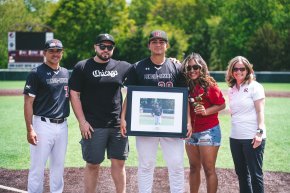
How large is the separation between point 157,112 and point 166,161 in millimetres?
619

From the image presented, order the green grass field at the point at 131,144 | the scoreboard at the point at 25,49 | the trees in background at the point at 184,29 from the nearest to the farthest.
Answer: the green grass field at the point at 131,144 → the scoreboard at the point at 25,49 → the trees in background at the point at 184,29

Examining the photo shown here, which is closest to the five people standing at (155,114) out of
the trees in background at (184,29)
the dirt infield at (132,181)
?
the dirt infield at (132,181)

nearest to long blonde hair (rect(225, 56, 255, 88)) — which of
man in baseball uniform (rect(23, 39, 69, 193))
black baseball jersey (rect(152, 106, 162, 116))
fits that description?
black baseball jersey (rect(152, 106, 162, 116))

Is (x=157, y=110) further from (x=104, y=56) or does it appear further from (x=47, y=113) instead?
(x=47, y=113)

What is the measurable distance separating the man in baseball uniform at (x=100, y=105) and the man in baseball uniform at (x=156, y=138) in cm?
23

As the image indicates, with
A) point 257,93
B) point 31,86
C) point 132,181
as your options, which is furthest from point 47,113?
point 257,93

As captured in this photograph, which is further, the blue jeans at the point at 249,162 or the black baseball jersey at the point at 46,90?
the black baseball jersey at the point at 46,90

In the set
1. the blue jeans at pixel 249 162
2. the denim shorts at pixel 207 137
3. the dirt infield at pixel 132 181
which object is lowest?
the dirt infield at pixel 132 181

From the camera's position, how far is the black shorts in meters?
5.47

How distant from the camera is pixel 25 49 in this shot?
3275 centimetres

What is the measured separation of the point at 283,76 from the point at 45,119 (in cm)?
2974

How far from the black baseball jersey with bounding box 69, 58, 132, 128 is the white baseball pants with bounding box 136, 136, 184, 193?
0.51 meters

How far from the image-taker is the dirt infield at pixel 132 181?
6.64 m

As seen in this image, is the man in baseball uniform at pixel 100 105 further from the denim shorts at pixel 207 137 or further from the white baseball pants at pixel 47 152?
the denim shorts at pixel 207 137
